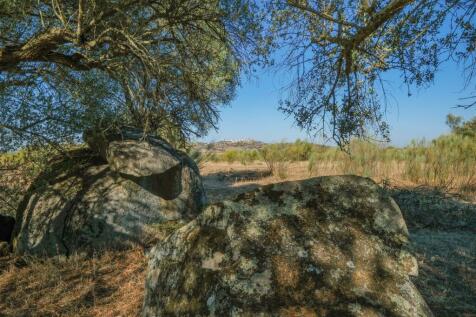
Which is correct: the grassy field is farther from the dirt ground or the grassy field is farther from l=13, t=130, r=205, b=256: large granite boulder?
l=13, t=130, r=205, b=256: large granite boulder

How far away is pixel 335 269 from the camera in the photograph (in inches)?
103

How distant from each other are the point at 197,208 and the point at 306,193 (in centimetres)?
397

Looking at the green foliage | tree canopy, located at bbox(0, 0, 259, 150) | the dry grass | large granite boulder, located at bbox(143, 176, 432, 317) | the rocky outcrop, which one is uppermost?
tree canopy, located at bbox(0, 0, 259, 150)

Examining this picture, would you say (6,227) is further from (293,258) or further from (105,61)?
(293,258)

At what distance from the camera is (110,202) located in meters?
6.17

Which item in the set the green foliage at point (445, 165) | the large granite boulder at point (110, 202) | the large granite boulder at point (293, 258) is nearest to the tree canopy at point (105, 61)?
the large granite boulder at point (110, 202)

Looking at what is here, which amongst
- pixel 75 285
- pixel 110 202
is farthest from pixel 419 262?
pixel 110 202

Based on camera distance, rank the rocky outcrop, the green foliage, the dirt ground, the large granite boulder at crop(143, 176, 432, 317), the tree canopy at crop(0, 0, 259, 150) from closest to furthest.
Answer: the large granite boulder at crop(143, 176, 432, 317) < the dirt ground < the tree canopy at crop(0, 0, 259, 150) < the rocky outcrop < the green foliage

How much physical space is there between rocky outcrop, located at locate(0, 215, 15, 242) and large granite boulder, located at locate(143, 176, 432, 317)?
5211 millimetres

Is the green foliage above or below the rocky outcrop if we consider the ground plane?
above

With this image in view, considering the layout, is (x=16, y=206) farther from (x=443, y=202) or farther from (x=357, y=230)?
(x=443, y=202)

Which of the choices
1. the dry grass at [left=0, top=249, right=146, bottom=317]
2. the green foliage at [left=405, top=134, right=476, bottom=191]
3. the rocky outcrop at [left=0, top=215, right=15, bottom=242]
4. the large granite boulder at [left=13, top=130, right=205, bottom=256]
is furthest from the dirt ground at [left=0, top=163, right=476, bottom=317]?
the green foliage at [left=405, top=134, right=476, bottom=191]

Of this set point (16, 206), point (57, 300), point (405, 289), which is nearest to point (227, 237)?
point (405, 289)

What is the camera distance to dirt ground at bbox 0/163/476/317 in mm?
4270
